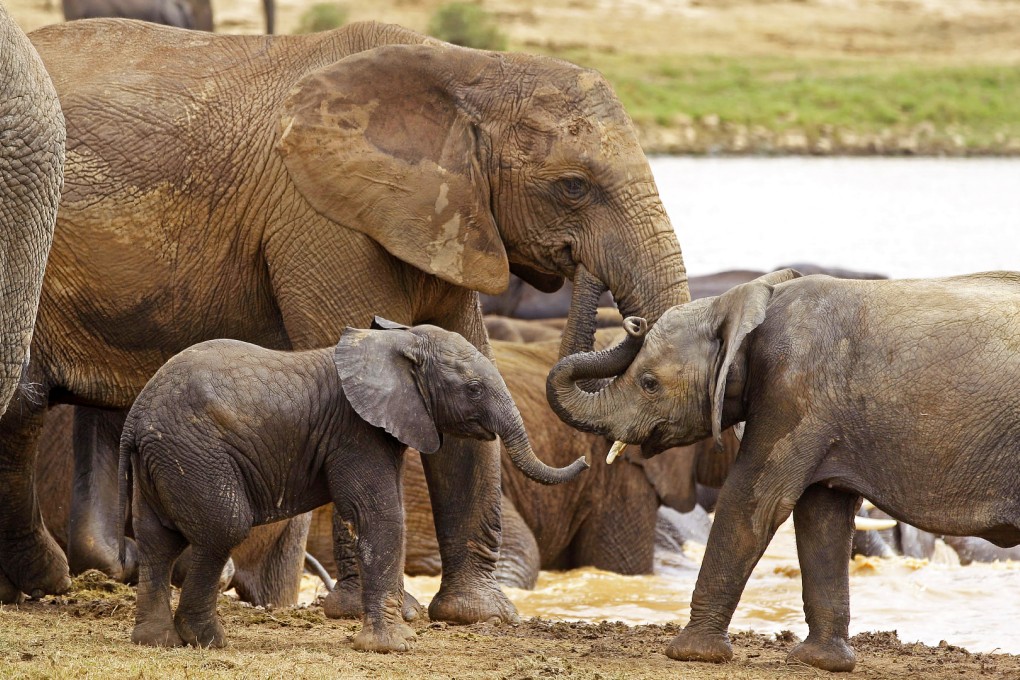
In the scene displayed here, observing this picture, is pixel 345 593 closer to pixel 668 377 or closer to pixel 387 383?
pixel 387 383

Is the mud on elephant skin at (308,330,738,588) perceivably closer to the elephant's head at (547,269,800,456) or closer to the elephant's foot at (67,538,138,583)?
the elephant's foot at (67,538,138,583)

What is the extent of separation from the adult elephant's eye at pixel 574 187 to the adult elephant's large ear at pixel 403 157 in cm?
29

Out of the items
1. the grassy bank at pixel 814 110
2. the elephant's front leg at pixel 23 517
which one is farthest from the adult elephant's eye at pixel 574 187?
the grassy bank at pixel 814 110

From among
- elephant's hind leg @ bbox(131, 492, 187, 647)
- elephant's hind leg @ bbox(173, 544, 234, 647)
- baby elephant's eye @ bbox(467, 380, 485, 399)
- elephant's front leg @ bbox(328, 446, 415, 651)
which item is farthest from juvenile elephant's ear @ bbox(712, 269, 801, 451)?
elephant's hind leg @ bbox(131, 492, 187, 647)

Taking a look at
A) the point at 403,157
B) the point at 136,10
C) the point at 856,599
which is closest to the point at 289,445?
the point at 403,157

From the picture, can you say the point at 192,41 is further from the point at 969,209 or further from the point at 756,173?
the point at 756,173

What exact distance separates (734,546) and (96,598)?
257 centimetres

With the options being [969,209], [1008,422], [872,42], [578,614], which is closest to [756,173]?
[969,209]

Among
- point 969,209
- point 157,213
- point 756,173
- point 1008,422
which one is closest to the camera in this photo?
point 1008,422

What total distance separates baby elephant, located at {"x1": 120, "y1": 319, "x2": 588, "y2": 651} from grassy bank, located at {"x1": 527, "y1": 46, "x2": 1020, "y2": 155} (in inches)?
1617

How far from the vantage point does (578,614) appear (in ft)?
29.0

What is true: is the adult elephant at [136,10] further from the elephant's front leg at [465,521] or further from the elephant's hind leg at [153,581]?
the elephant's hind leg at [153,581]

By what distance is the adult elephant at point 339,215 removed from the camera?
6.91 m

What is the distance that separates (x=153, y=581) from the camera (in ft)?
19.0
